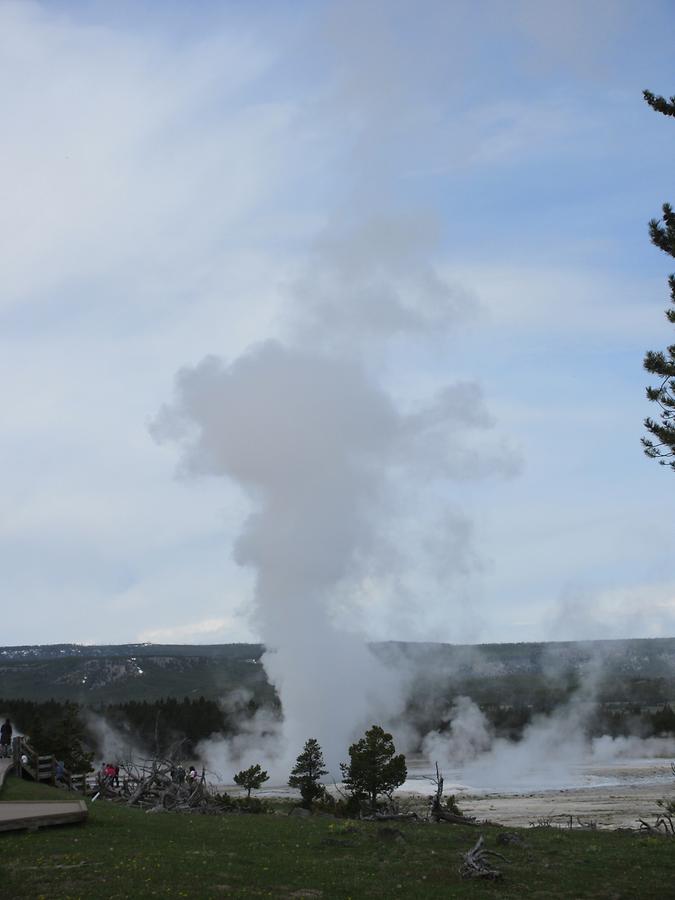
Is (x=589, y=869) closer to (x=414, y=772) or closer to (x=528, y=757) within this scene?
(x=414, y=772)

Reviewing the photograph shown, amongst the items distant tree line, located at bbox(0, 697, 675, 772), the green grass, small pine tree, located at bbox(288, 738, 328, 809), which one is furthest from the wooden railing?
distant tree line, located at bbox(0, 697, 675, 772)

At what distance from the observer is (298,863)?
20016 millimetres

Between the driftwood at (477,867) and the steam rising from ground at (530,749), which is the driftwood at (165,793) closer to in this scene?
the driftwood at (477,867)

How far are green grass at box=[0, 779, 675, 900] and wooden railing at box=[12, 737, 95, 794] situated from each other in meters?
7.13

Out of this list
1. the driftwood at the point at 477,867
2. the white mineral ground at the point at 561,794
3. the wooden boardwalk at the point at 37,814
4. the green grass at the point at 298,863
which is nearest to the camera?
the green grass at the point at 298,863

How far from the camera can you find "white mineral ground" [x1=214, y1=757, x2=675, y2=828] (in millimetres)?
47406

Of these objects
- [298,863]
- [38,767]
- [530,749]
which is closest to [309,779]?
[38,767]

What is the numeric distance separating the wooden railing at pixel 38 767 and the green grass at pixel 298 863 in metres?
7.13

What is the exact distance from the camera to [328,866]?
19797mm

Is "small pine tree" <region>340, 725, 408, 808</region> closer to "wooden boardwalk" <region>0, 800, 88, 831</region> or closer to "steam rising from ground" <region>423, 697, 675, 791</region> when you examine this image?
"wooden boardwalk" <region>0, 800, 88, 831</region>

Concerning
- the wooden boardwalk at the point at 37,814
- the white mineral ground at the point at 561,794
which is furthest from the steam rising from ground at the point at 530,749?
the wooden boardwalk at the point at 37,814

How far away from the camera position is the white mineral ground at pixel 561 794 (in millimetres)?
47406

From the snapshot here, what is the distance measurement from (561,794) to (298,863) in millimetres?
51574

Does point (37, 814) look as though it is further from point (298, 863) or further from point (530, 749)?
point (530, 749)
